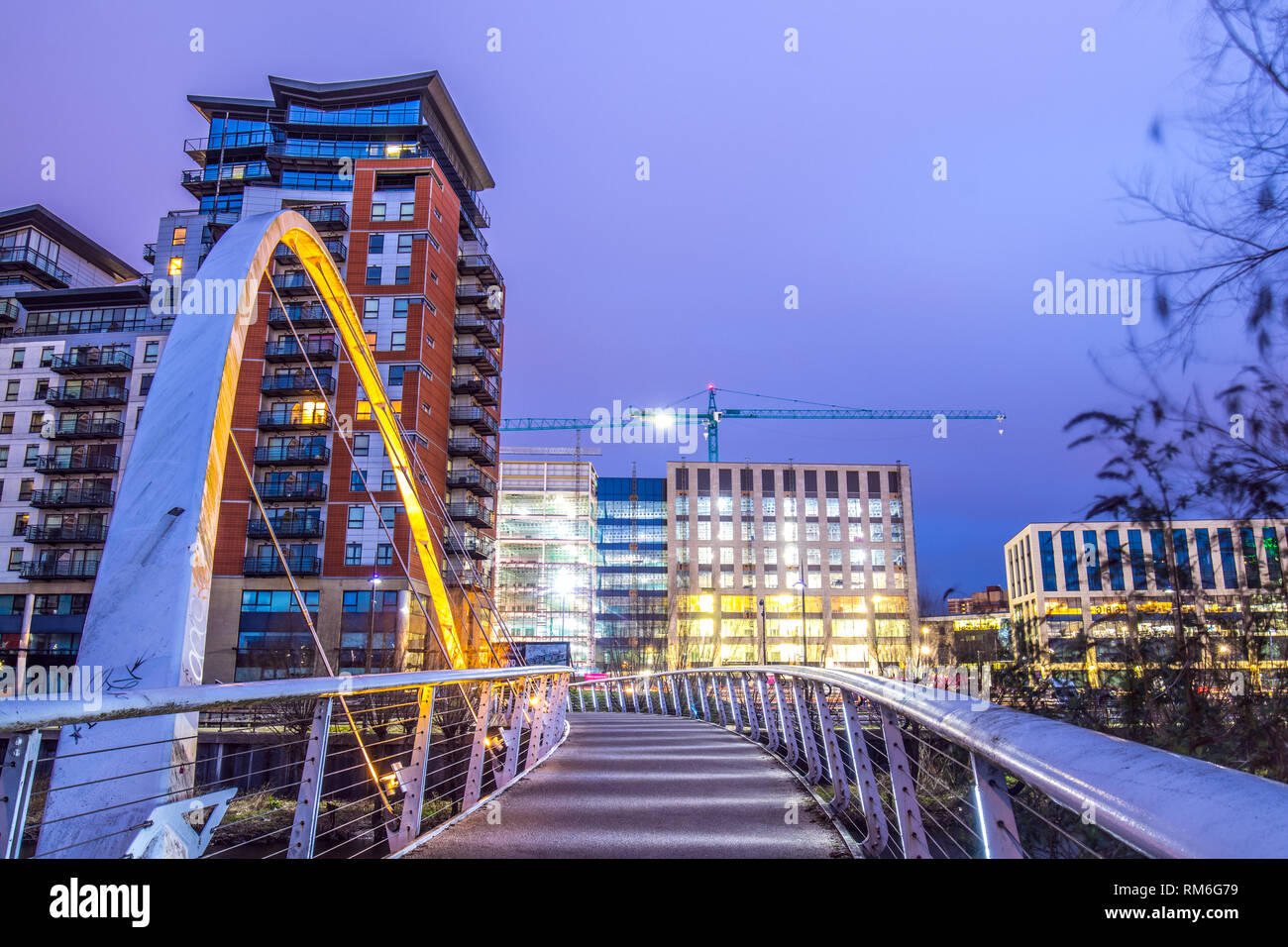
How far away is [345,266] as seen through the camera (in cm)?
4747

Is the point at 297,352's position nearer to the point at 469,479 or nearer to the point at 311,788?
the point at 469,479

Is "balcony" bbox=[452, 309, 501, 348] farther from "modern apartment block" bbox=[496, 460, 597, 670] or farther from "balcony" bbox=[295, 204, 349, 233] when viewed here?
"modern apartment block" bbox=[496, 460, 597, 670]

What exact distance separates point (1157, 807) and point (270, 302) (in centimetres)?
5070

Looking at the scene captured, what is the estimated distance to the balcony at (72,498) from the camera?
49.1 m

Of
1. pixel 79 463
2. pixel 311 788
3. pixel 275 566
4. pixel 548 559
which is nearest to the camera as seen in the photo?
pixel 311 788

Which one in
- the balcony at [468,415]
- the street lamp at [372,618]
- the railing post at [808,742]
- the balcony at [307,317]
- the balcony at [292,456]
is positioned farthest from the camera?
the balcony at [468,415]

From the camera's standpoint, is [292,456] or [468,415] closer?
[292,456]

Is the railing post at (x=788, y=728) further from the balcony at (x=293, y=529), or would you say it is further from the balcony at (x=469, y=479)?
the balcony at (x=469, y=479)

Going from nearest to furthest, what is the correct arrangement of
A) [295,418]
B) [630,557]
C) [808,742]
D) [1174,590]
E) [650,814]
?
[1174,590] → [650,814] → [808,742] → [295,418] → [630,557]

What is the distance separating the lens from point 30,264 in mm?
60375

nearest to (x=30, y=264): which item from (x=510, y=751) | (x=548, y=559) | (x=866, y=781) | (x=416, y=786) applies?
(x=548, y=559)

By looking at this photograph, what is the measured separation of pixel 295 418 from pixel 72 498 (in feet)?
49.8

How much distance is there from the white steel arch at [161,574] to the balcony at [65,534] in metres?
51.1

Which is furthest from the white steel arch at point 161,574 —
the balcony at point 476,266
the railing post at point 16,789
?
the balcony at point 476,266
